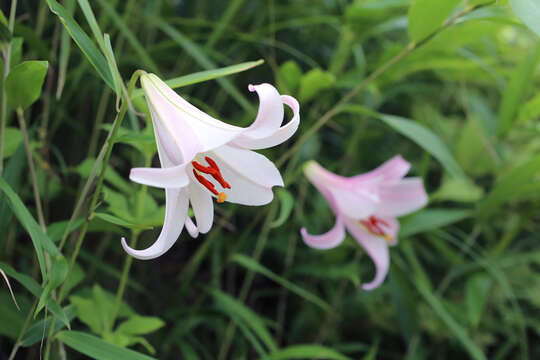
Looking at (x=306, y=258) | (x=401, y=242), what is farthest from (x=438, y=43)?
(x=306, y=258)

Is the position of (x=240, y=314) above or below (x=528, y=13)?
below

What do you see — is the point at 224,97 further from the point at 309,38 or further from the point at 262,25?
the point at 309,38

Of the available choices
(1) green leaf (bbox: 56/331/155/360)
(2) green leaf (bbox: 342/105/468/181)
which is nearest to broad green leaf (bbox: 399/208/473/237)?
(2) green leaf (bbox: 342/105/468/181)

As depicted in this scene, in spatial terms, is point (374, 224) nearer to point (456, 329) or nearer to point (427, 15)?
point (456, 329)

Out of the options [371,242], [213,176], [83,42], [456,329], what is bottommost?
[456,329]

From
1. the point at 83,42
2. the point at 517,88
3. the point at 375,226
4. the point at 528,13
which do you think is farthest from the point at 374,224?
the point at 83,42

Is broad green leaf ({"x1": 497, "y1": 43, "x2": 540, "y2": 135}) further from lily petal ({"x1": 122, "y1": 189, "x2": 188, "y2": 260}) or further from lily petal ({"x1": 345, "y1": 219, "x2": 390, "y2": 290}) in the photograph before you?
lily petal ({"x1": 122, "y1": 189, "x2": 188, "y2": 260})
